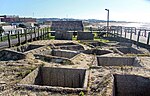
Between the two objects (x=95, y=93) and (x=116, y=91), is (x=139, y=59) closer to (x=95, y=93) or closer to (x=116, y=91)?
(x=116, y=91)

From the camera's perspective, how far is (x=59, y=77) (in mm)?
11109

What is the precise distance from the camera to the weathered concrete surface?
10766 millimetres

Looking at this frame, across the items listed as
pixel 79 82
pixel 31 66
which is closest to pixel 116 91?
pixel 79 82

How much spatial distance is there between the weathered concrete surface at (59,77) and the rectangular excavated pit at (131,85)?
177cm

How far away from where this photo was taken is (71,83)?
35.9 feet

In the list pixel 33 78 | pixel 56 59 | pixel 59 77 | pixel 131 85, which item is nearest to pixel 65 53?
pixel 56 59

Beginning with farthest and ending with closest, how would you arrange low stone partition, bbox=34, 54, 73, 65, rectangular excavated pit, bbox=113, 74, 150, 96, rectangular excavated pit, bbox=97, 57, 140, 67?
rectangular excavated pit, bbox=97, 57, 140, 67
low stone partition, bbox=34, 54, 73, 65
rectangular excavated pit, bbox=113, 74, 150, 96

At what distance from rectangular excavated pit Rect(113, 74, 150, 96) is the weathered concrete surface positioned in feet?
5.80

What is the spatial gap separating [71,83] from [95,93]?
3.32 m

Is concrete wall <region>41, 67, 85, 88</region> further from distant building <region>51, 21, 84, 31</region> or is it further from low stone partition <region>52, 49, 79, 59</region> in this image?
distant building <region>51, 21, 84, 31</region>

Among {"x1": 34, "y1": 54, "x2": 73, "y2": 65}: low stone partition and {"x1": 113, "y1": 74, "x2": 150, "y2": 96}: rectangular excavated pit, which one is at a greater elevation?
{"x1": 34, "y1": 54, "x2": 73, "y2": 65}: low stone partition

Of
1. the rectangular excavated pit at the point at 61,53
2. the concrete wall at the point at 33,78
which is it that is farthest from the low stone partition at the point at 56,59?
the rectangular excavated pit at the point at 61,53

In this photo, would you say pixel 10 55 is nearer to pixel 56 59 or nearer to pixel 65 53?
pixel 56 59

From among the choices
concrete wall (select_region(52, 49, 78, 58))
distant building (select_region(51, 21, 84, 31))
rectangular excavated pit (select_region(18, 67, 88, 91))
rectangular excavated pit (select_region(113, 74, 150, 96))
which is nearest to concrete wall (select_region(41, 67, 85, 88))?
rectangular excavated pit (select_region(18, 67, 88, 91))
